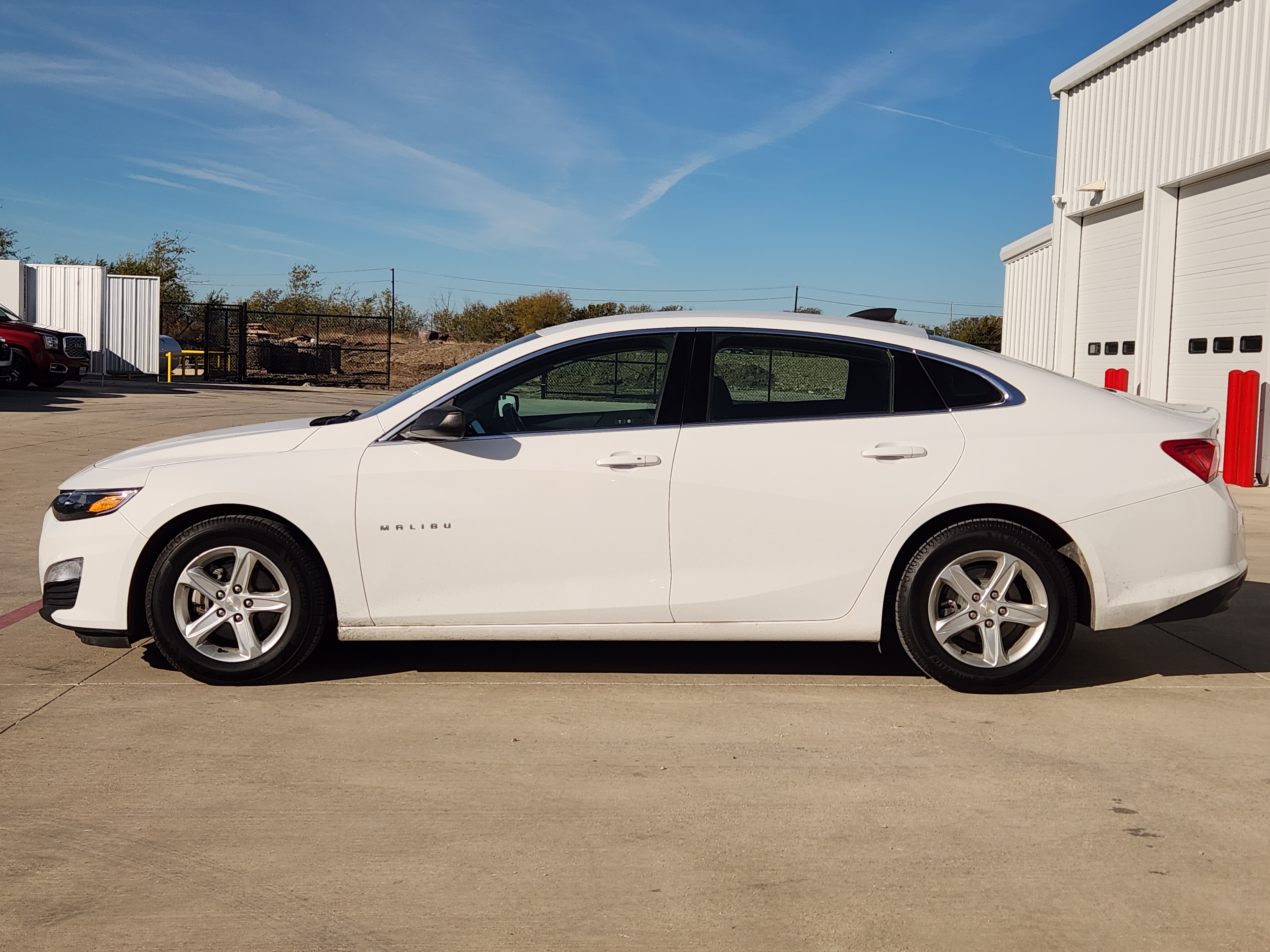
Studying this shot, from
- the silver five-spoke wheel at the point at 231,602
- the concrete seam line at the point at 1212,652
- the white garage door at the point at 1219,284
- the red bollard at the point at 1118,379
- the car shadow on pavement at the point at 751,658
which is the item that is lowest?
the car shadow on pavement at the point at 751,658

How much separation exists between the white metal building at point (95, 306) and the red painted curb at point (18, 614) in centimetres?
2859

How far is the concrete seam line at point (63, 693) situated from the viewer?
4.51 metres

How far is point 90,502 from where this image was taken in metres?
5.04

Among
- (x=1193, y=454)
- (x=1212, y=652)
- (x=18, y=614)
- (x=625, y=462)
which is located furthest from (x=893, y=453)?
(x=18, y=614)

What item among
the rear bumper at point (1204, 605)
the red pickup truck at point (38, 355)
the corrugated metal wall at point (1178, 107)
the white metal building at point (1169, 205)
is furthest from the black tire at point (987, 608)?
the red pickup truck at point (38, 355)

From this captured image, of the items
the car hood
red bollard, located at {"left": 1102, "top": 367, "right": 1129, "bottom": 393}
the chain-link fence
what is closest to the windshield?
the car hood

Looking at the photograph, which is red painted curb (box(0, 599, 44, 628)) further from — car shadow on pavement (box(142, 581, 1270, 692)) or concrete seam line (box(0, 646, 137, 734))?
car shadow on pavement (box(142, 581, 1270, 692))

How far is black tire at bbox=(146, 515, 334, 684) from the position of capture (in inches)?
194

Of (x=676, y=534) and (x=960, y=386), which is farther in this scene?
(x=960, y=386)

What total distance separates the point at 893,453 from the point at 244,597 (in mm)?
2768

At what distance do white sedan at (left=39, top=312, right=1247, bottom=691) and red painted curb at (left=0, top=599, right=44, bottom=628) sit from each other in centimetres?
141

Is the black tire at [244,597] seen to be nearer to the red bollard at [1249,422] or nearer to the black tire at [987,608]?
the black tire at [987,608]

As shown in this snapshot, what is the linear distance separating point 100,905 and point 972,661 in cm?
341

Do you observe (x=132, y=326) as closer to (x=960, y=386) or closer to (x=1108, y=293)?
(x=1108, y=293)
